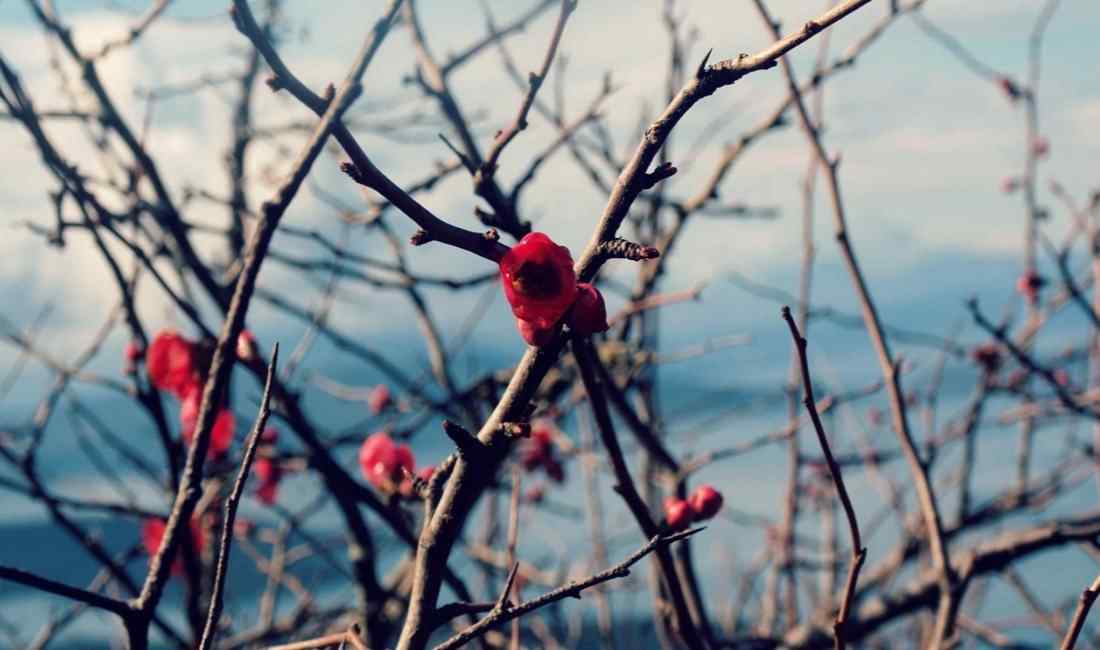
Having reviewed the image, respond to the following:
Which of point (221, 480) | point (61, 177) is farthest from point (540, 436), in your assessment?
point (61, 177)

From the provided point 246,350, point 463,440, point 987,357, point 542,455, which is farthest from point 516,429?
point 987,357

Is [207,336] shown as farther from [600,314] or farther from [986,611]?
[986,611]

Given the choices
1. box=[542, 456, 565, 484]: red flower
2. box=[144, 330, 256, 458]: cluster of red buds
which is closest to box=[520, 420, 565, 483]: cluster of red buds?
box=[542, 456, 565, 484]: red flower

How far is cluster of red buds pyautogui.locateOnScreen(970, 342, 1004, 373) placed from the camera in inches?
105

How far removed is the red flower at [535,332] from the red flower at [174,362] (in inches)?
43.0

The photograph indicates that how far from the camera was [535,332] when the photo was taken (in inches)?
26.6

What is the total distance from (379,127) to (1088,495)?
3.94 metres

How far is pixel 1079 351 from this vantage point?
9.93ft

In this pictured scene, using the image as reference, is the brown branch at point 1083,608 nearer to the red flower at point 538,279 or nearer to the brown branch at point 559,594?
the brown branch at point 559,594

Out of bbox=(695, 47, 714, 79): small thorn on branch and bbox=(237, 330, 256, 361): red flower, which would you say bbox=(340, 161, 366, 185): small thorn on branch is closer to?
bbox=(695, 47, 714, 79): small thorn on branch

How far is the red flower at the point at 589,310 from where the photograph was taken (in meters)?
0.67

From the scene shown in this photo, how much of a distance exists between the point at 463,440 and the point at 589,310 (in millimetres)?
120

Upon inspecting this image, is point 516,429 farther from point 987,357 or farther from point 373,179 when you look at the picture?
point 987,357

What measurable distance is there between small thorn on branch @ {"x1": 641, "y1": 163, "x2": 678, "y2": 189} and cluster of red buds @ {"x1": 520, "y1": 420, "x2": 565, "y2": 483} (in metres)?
1.79
